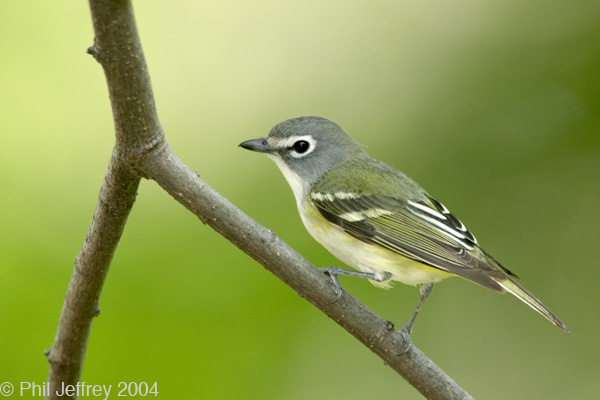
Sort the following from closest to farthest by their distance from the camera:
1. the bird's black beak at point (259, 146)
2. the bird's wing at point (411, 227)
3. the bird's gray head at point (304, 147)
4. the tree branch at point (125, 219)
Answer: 1. the tree branch at point (125, 219)
2. the bird's wing at point (411, 227)
3. the bird's black beak at point (259, 146)
4. the bird's gray head at point (304, 147)

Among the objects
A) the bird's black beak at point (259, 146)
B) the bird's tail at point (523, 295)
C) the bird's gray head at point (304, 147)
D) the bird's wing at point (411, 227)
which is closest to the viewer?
the bird's tail at point (523, 295)

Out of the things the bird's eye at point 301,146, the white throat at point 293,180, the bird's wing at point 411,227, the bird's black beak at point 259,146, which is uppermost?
the bird's eye at point 301,146

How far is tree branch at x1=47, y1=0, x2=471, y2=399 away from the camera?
5.83 ft

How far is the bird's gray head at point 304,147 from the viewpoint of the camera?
354cm

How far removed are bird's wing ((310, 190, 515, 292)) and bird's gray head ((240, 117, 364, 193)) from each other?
0.23 m

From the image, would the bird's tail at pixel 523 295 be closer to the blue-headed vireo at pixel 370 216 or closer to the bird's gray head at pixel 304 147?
the blue-headed vireo at pixel 370 216

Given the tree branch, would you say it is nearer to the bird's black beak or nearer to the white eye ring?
the bird's black beak

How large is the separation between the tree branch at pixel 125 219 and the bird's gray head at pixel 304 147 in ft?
4.34

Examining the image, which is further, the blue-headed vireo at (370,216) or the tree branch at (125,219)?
the blue-headed vireo at (370,216)

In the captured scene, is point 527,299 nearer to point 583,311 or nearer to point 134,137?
point 583,311

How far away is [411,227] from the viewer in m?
3.33

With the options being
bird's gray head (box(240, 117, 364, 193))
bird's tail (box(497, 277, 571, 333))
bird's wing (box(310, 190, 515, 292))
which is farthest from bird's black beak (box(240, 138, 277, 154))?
bird's tail (box(497, 277, 571, 333))

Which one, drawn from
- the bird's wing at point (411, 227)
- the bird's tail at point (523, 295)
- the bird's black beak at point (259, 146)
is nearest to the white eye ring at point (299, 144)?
the bird's black beak at point (259, 146)

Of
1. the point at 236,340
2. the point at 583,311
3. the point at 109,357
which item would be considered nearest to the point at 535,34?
the point at 583,311
